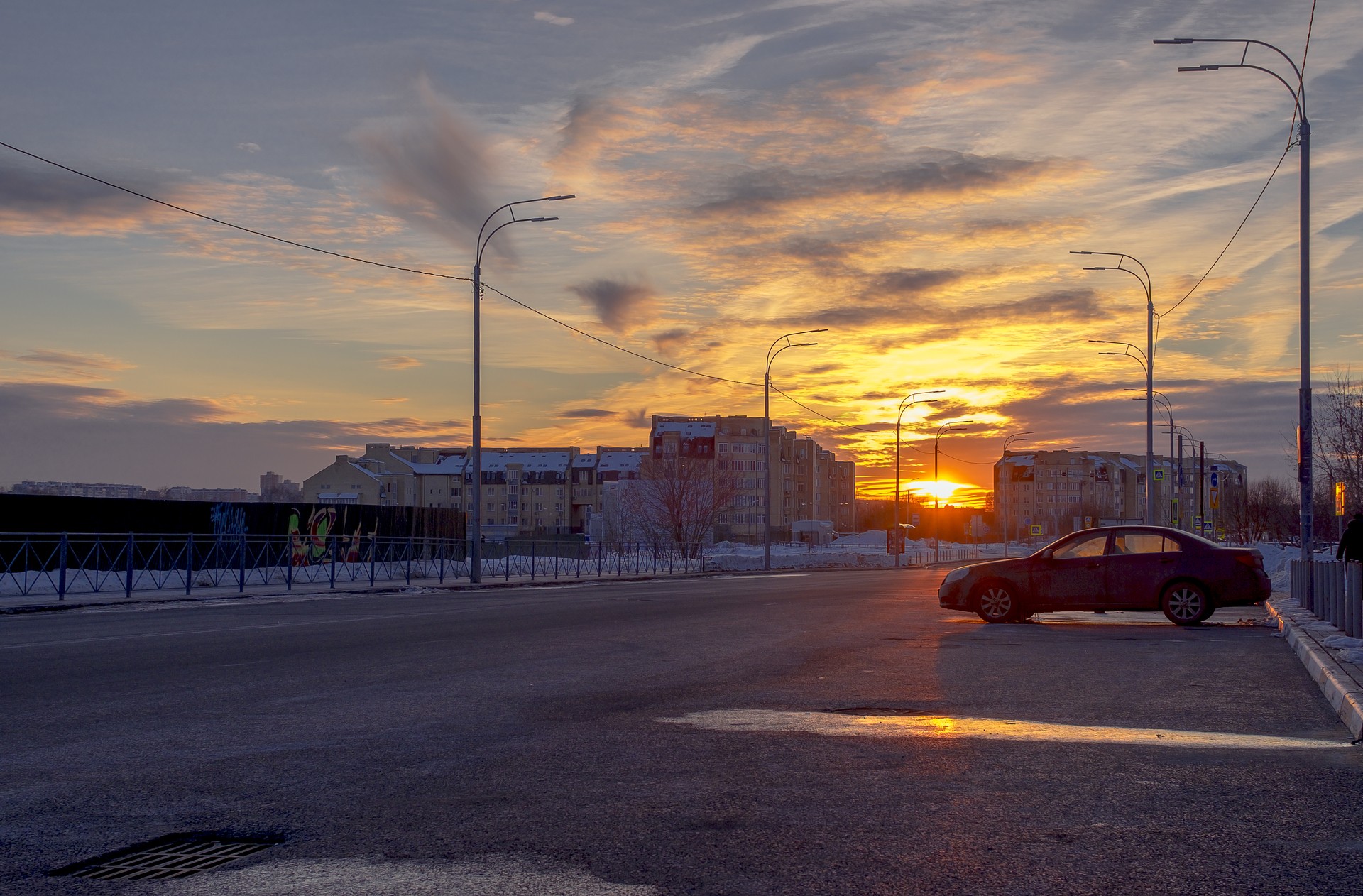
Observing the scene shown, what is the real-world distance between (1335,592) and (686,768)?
39.4 feet

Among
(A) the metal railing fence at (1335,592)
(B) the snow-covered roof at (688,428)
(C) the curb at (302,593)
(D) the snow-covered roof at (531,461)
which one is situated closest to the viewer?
(A) the metal railing fence at (1335,592)

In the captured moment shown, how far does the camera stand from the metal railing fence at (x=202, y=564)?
27.1 m

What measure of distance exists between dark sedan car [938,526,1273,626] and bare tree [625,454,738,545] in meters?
54.1

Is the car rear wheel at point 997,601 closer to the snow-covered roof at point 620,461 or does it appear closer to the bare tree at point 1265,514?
the bare tree at point 1265,514

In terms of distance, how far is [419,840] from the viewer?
5492mm

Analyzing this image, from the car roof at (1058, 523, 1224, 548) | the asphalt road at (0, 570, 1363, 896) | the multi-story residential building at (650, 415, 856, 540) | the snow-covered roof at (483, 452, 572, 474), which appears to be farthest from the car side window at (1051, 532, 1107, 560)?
the snow-covered roof at (483, 452, 572, 474)

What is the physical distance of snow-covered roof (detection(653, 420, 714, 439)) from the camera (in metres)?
154

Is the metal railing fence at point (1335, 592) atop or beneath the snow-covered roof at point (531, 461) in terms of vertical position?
beneath

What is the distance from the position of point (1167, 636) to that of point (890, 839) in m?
12.4

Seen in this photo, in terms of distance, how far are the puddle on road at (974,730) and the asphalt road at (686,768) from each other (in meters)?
0.04

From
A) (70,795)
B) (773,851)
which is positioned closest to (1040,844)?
(773,851)

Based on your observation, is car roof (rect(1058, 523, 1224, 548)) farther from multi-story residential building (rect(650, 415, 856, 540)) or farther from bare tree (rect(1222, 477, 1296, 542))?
multi-story residential building (rect(650, 415, 856, 540))

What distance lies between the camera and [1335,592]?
624 inches

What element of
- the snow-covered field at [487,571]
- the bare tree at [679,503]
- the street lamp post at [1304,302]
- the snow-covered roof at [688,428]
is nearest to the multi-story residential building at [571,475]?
the snow-covered roof at [688,428]
